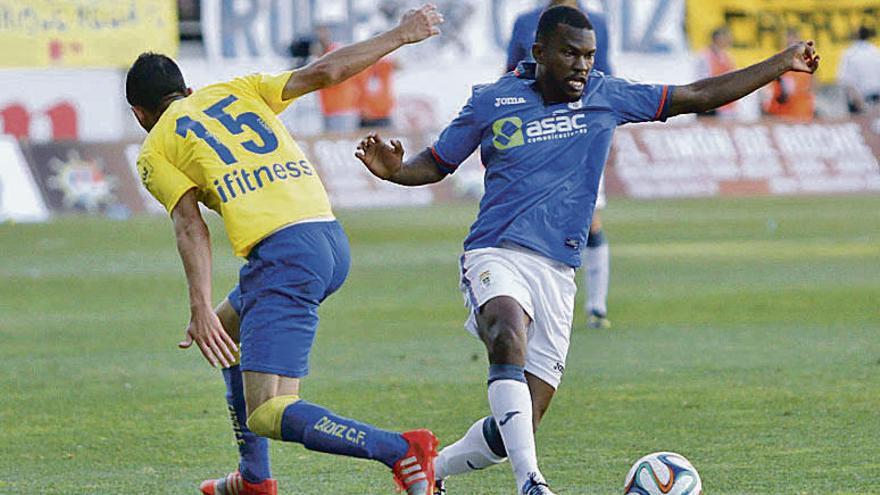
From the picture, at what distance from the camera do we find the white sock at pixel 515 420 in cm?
675

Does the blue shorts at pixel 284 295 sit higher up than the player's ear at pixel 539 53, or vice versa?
the player's ear at pixel 539 53

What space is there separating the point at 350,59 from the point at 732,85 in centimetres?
159

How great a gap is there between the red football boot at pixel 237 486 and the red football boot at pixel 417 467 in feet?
3.99

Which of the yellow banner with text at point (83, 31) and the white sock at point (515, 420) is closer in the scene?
the white sock at point (515, 420)

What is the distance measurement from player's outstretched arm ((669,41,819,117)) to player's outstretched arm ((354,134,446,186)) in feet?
3.35

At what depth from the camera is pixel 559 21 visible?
7379 millimetres

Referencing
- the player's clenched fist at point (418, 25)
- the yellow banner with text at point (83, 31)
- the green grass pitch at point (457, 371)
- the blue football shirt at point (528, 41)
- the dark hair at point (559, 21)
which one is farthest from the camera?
the yellow banner with text at point (83, 31)

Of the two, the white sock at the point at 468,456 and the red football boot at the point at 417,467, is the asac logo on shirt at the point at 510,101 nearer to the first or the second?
the white sock at the point at 468,456

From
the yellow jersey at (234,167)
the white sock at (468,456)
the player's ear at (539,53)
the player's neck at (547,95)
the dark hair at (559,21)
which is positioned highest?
the dark hair at (559,21)

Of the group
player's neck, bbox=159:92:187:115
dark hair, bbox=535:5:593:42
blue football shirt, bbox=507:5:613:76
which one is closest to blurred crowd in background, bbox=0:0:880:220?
blue football shirt, bbox=507:5:613:76

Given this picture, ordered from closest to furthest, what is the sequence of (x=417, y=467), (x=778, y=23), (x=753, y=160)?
(x=417, y=467) → (x=753, y=160) → (x=778, y=23)

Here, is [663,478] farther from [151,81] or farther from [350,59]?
[151,81]

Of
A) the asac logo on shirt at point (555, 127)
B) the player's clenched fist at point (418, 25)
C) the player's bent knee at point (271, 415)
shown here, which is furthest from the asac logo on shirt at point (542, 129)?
the player's bent knee at point (271, 415)

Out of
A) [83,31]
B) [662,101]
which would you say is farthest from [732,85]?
[83,31]
